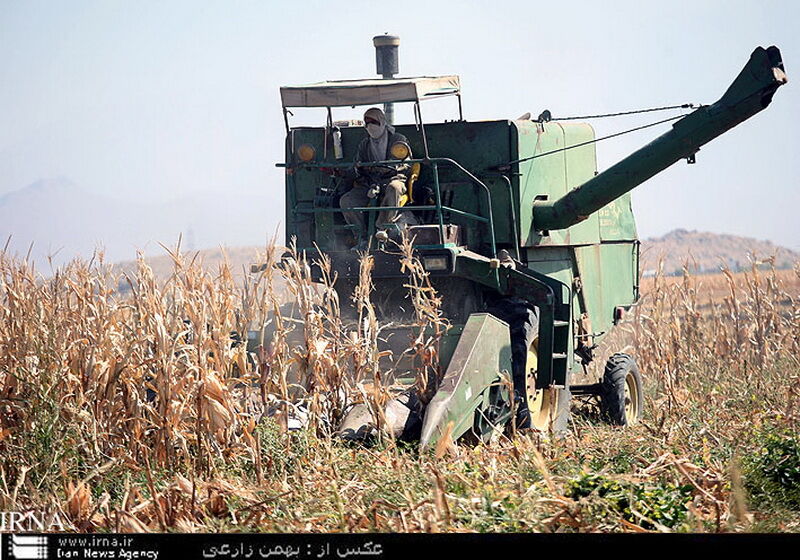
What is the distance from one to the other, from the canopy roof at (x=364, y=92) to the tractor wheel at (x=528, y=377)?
6.81 ft

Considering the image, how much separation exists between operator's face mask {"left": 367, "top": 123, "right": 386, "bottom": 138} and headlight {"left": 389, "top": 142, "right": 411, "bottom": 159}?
19cm

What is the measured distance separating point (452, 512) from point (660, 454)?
2067 millimetres

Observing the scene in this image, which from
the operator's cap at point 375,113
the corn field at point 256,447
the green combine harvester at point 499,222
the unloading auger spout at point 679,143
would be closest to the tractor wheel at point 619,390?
the green combine harvester at point 499,222

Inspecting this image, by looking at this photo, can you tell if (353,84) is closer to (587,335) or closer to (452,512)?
(587,335)

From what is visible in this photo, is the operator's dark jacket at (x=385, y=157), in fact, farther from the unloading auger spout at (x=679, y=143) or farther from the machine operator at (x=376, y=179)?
the unloading auger spout at (x=679, y=143)

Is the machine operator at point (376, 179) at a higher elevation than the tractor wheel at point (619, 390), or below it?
higher

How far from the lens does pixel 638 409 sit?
37.7 ft

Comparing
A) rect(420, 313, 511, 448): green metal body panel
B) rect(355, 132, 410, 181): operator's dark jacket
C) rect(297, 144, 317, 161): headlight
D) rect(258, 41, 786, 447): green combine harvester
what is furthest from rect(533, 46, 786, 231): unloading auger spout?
rect(297, 144, 317, 161): headlight

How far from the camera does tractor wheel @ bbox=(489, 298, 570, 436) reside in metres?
9.26

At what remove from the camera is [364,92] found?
980cm

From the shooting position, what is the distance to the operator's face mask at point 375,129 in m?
10.2

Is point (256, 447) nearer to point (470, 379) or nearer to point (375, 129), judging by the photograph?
point (470, 379)

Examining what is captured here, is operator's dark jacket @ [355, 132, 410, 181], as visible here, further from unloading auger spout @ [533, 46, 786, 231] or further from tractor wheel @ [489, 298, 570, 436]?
tractor wheel @ [489, 298, 570, 436]
